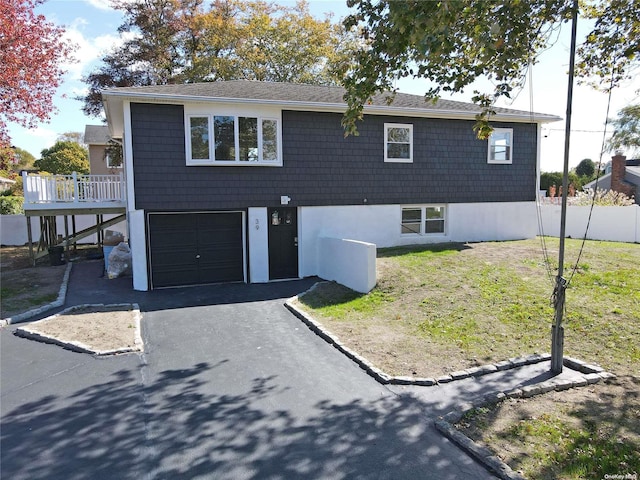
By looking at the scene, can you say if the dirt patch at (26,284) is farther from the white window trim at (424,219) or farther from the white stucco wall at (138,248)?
the white window trim at (424,219)

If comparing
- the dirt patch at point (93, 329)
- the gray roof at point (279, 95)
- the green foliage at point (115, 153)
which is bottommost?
the dirt patch at point (93, 329)

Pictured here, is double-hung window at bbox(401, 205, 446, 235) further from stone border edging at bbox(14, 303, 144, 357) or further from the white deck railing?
the white deck railing

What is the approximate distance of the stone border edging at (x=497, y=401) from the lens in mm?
3815

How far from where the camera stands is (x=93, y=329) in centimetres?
810

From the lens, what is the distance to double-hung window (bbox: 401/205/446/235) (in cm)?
1508

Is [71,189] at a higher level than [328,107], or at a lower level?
lower

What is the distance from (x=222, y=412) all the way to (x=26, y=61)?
59.2 feet

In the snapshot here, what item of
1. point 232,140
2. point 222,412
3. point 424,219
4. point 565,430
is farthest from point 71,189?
point 565,430

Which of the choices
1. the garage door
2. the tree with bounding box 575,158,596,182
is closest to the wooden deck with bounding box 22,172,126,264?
the garage door

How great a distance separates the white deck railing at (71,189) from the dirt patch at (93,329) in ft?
19.4

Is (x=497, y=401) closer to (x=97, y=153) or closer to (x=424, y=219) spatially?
(x=424, y=219)

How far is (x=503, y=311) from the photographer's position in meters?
7.97

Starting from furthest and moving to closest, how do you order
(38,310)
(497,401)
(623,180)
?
(623,180)
(38,310)
(497,401)

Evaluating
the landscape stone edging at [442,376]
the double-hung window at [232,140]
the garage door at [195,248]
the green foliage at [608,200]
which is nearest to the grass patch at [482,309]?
the landscape stone edging at [442,376]
